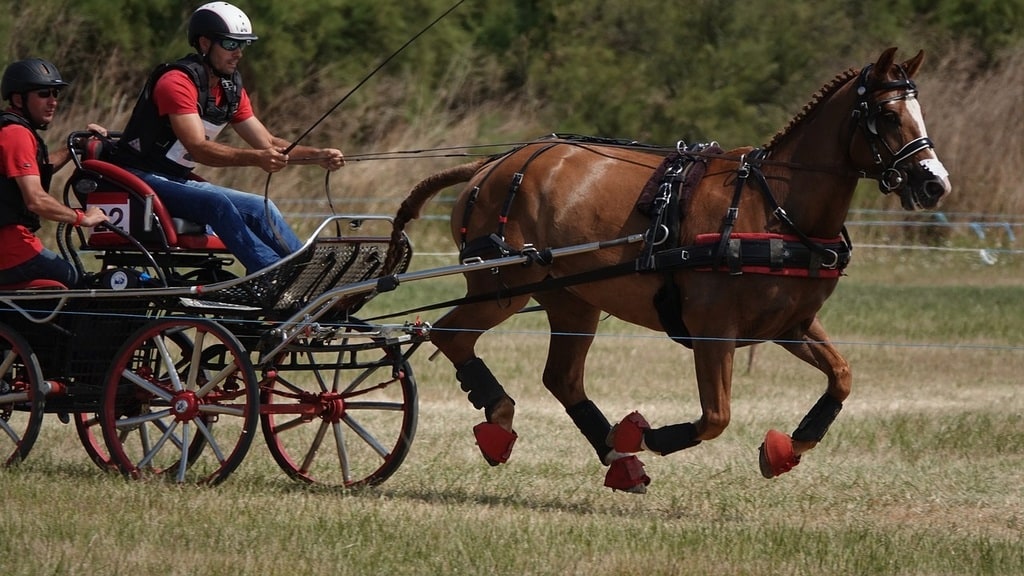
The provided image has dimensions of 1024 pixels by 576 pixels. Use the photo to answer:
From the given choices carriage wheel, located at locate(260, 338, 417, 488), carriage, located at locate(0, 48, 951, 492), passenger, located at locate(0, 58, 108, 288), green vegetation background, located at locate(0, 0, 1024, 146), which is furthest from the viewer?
green vegetation background, located at locate(0, 0, 1024, 146)

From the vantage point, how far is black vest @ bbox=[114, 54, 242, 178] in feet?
26.8

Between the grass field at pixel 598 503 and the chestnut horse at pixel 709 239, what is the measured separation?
504 mm

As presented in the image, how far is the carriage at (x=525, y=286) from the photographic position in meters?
7.49

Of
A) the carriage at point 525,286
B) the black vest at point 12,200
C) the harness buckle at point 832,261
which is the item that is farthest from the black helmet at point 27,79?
the harness buckle at point 832,261

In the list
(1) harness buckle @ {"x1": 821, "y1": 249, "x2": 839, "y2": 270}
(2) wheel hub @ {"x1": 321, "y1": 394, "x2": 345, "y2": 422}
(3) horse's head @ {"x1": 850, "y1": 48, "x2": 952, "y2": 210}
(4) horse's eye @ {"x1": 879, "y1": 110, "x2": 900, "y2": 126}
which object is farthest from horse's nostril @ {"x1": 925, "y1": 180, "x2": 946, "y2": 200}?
(2) wheel hub @ {"x1": 321, "y1": 394, "x2": 345, "y2": 422}

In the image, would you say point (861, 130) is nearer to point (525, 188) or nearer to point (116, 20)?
point (525, 188)

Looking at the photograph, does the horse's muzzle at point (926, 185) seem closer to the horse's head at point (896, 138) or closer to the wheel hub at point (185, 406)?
the horse's head at point (896, 138)

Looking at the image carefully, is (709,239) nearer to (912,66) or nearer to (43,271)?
(912,66)

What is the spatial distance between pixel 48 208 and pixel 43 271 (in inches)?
22.3

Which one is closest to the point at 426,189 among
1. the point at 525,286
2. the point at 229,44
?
the point at 525,286

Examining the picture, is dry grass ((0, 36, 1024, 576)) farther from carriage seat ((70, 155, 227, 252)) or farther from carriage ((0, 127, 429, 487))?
carriage seat ((70, 155, 227, 252))

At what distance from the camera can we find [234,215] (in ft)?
26.2

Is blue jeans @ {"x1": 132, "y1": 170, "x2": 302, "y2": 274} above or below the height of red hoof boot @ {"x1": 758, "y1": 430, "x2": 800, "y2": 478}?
above

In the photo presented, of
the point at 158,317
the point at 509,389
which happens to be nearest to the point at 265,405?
the point at 158,317
